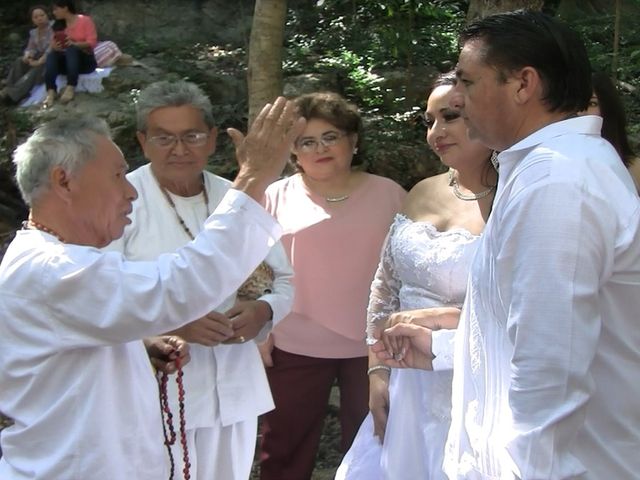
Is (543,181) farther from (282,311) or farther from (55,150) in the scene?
(282,311)

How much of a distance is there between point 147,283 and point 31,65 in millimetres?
9465

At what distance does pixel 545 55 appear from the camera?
84.7 inches

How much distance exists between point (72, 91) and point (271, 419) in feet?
22.6

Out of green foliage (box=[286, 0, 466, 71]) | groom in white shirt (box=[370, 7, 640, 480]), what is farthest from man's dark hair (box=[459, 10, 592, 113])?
green foliage (box=[286, 0, 466, 71])

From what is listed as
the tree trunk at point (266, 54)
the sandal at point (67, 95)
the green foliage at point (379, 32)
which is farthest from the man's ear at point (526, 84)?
the sandal at point (67, 95)

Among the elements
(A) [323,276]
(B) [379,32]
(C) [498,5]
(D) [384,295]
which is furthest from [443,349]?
(B) [379,32]

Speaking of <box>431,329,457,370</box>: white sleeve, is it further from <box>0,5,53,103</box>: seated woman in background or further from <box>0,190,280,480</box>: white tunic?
<box>0,5,53,103</box>: seated woman in background

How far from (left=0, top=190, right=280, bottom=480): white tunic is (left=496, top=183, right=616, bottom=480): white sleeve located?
887mm

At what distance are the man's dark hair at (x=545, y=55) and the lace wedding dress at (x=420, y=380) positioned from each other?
125cm

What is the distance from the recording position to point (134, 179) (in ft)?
12.6

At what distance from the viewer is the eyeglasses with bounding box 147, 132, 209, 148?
3.76 meters

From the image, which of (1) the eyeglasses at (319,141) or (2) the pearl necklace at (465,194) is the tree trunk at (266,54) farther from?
(2) the pearl necklace at (465,194)

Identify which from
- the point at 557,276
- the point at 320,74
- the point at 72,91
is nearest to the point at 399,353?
the point at 557,276

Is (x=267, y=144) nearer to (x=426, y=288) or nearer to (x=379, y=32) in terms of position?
(x=426, y=288)
